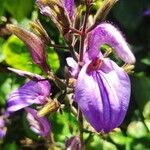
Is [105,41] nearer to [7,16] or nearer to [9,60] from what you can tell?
[9,60]

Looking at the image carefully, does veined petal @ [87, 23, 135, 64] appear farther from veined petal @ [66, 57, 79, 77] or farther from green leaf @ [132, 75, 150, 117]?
green leaf @ [132, 75, 150, 117]

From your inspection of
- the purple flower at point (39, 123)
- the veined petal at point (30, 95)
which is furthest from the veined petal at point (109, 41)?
the purple flower at point (39, 123)

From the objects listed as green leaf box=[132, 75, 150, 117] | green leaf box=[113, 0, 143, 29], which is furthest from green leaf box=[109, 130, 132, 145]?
green leaf box=[113, 0, 143, 29]

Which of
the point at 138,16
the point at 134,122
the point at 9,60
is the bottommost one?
the point at 134,122

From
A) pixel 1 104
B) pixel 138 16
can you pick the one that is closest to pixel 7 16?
Result: pixel 1 104

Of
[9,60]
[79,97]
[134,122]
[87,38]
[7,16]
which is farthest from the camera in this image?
[7,16]

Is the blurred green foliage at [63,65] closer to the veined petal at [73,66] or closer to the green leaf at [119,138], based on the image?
the green leaf at [119,138]
